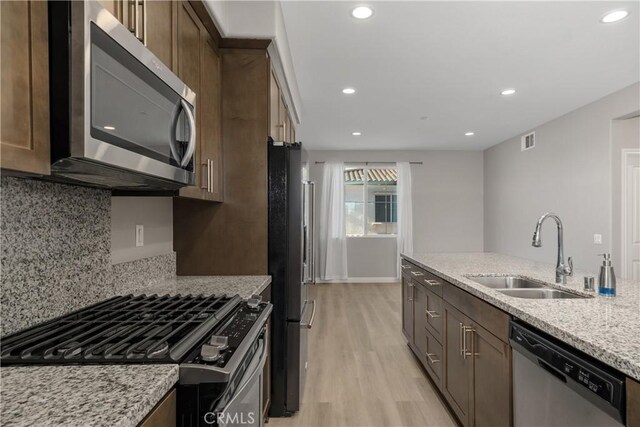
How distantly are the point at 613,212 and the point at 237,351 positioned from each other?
442 cm

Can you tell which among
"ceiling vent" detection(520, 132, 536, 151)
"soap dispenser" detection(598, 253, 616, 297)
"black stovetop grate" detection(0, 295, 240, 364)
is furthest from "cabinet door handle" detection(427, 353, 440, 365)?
"ceiling vent" detection(520, 132, 536, 151)

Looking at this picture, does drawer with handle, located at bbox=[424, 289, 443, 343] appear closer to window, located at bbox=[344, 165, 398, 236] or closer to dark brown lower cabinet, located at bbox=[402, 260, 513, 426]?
dark brown lower cabinet, located at bbox=[402, 260, 513, 426]

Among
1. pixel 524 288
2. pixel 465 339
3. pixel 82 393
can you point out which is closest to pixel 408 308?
pixel 524 288

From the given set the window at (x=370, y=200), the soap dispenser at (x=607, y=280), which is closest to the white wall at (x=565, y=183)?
the window at (x=370, y=200)

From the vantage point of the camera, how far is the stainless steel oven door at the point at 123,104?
0.85m

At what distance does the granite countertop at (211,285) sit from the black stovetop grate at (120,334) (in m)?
0.26

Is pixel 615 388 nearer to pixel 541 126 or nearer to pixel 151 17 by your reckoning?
pixel 151 17

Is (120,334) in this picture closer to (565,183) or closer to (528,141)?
(565,183)

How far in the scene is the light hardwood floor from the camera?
2232mm

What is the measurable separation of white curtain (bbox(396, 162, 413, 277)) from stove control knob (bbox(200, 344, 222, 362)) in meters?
6.03

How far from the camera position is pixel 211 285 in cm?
195

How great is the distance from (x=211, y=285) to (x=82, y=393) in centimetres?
123

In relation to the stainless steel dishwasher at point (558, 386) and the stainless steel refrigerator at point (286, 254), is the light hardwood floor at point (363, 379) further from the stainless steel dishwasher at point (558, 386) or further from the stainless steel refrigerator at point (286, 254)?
the stainless steel dishwasher at point (558, 386)

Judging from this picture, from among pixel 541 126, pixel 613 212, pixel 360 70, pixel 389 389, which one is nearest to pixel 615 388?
pixel 389 389
